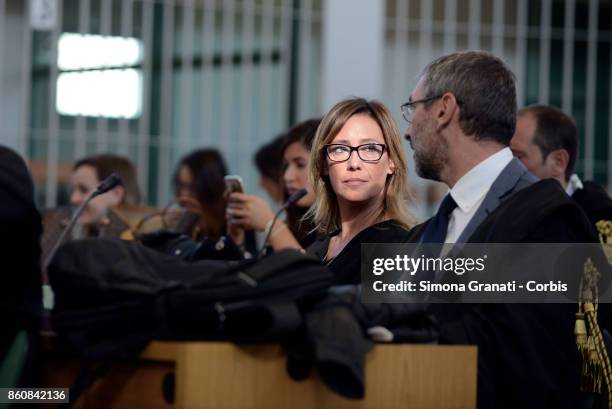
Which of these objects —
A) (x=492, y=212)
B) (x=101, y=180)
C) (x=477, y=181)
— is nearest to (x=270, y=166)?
(x=101, y=180)

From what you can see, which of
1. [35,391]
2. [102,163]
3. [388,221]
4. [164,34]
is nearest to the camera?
[35,391]

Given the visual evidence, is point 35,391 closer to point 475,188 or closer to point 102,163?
point 475,188

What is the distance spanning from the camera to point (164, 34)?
1033cm

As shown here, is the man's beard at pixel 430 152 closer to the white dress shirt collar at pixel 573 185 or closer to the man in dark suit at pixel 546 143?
the white dress shirt collar at pixel 573 185

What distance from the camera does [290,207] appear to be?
501cm

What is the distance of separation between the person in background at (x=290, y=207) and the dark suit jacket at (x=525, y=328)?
46.4 inches

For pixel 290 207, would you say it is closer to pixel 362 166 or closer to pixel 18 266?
pixel 362 166

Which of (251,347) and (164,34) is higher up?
A: (164,34)

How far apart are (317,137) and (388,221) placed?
1.19ft

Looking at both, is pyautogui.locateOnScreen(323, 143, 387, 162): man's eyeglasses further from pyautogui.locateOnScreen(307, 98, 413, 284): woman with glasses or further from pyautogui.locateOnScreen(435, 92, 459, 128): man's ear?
pyautogui.locateOnScreen(435, 92, 459, 128): man's ear

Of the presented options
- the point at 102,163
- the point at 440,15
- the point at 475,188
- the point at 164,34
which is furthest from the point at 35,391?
the point at 440,15

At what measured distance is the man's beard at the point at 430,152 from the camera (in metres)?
3.51

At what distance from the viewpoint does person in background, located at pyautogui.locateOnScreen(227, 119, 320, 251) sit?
4219 mm

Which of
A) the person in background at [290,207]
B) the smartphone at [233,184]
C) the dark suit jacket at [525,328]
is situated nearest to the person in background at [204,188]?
the person in background at [290,207]
